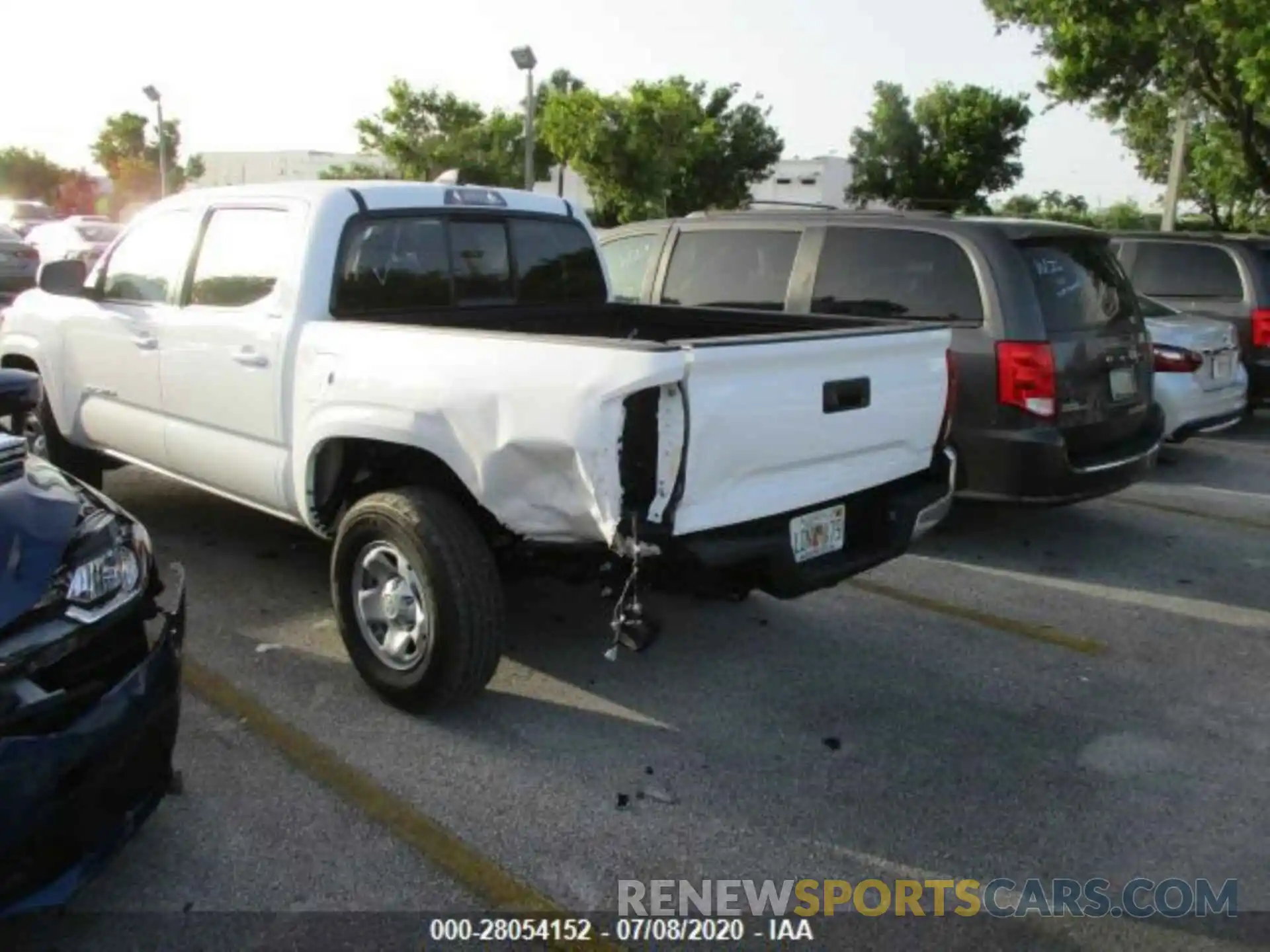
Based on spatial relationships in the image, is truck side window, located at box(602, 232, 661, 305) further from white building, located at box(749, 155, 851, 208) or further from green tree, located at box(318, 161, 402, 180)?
white building, located at box(749, 155, 851, 208)

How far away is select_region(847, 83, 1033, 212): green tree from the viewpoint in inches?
1747

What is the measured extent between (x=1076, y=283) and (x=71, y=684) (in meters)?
5.32

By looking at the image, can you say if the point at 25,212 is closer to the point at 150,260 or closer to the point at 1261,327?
the point at 150,260

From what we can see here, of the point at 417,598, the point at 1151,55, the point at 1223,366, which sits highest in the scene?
the point at 1151,55

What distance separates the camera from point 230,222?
4863 mm

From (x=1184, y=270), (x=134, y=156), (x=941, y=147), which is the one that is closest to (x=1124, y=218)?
(x=941, y=147)

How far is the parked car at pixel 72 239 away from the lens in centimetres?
2272

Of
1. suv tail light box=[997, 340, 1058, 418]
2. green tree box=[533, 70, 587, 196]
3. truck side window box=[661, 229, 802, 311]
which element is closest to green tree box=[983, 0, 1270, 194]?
truck side window box=[661, 229, 802, 311]

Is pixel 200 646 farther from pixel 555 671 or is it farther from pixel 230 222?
pixel 230 222

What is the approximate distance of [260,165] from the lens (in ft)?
256

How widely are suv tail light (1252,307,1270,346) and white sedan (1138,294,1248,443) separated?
1143 mm

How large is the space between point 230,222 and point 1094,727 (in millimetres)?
4165

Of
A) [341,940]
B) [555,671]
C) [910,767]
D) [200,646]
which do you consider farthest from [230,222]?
[910,767]

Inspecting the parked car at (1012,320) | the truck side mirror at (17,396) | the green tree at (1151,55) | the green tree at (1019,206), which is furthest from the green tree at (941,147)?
the truck side mirror at (17,396)
